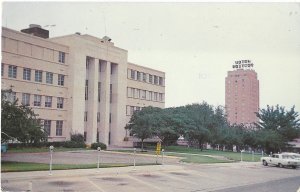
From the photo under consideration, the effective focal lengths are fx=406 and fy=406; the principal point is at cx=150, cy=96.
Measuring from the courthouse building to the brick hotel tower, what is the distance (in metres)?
29.5

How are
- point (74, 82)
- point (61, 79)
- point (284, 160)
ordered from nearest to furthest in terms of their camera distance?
point (284, 160) → point (61, 79) → point (74, 82)

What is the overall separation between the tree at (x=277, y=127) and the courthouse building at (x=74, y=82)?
19.5 metres

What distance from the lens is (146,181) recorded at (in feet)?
62.7

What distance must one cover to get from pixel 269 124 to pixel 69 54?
32.9m

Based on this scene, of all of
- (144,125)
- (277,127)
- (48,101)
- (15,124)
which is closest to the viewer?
(15,124)

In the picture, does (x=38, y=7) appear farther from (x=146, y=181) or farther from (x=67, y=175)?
(x=146, y=181)

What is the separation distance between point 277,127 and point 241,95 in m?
42.3

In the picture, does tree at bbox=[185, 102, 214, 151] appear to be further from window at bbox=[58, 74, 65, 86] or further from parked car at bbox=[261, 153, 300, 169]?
parked car at bbox=[261, 153, 300, 169]

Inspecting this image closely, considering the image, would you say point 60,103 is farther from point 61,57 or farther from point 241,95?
point 241,95

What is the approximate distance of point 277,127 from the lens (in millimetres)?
63438

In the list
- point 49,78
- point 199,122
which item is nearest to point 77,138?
point 49,78

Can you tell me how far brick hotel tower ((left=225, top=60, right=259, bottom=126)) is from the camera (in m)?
87.2

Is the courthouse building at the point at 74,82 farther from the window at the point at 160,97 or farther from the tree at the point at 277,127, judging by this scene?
the tree at the point at 277,127

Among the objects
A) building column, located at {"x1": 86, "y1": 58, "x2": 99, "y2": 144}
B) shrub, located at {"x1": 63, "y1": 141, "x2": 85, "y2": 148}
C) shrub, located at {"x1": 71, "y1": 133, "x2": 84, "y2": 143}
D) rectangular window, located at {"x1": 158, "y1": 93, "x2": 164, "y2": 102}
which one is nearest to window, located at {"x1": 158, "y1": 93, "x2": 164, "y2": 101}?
rectangular window, located at {"x1": 158, "y1": 93, "x2": 164, "y2": 102}
